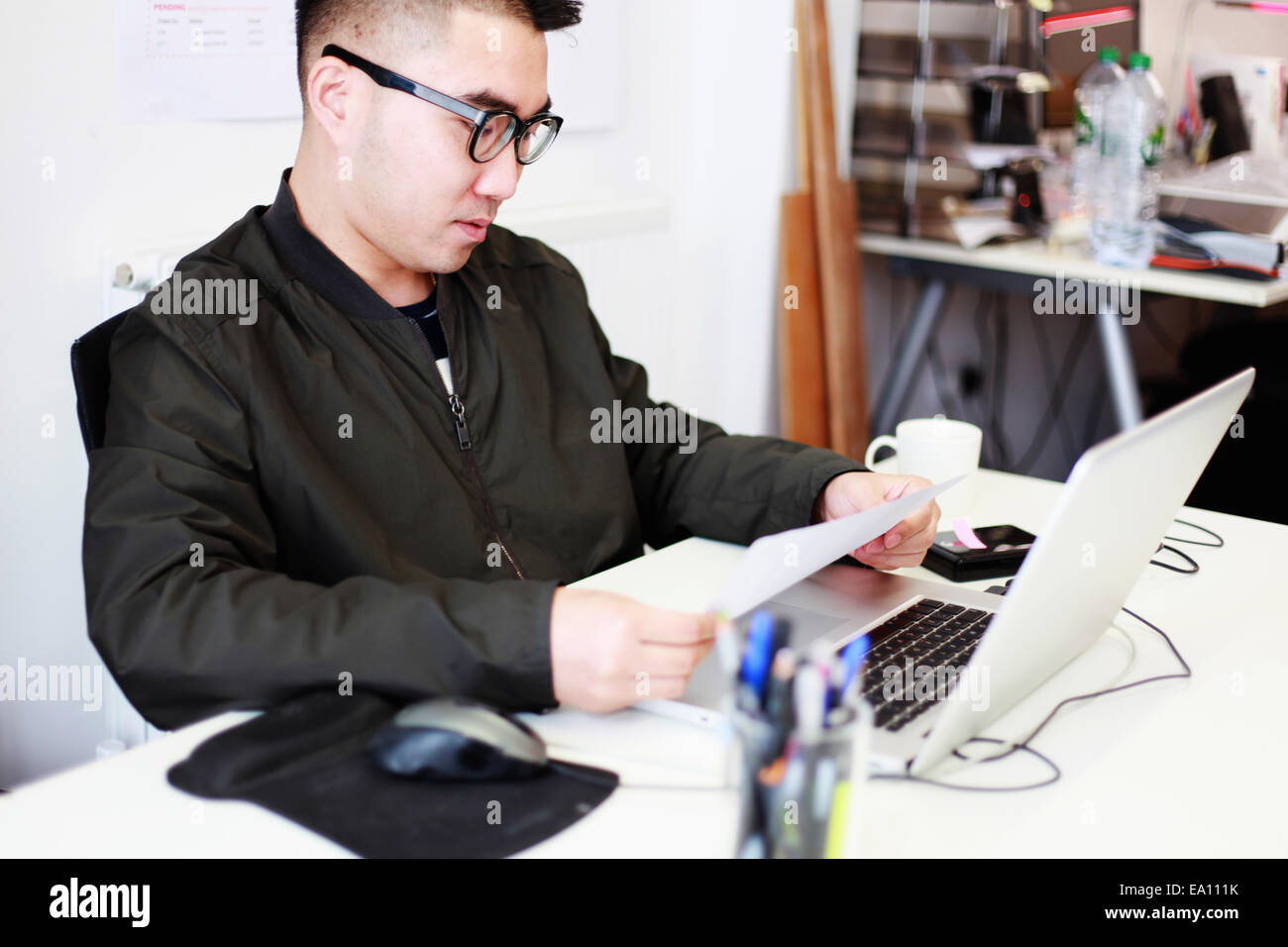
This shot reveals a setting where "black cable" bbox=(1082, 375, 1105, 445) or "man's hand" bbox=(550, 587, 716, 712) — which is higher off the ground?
"man's hand" bbox=(550, 587, 716, 712)

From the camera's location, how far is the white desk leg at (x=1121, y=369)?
107 inches

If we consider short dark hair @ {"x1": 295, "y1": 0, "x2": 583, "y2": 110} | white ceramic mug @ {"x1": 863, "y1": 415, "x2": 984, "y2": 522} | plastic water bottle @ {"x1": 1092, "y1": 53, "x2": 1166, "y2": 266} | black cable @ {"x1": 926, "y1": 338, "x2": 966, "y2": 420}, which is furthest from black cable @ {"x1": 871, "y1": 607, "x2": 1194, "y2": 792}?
black cable @ {"x1": 926, "y1": 338, "x2": 966, "y2": 420}

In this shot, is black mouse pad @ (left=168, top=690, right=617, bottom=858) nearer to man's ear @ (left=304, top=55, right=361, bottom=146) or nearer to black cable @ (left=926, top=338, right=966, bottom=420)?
man's ear @ (left=304, top=55, right=361, bottom=146)

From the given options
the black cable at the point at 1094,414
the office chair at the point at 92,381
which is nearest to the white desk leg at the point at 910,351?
the black cable at the point at 1094,414

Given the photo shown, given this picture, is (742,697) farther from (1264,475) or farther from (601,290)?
(1264,475)

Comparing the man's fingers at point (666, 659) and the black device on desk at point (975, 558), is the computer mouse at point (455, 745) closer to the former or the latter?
the man's fingers at point (666, 659)

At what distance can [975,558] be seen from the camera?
126 cm

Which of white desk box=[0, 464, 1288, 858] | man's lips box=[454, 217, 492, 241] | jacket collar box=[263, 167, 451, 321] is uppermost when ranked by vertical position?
man's lips box=[454, 217, 492, 241]

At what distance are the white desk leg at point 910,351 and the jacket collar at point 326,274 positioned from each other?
1.90 m

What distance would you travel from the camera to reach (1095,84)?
2.89 meters

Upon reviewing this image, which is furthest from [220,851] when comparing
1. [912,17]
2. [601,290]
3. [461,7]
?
[912,17]

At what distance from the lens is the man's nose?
4.27 feet

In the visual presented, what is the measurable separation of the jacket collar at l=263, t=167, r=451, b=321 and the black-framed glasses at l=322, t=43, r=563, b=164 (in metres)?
0.17
